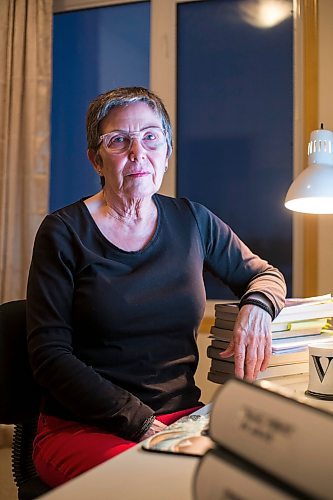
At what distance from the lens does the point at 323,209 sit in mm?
1642

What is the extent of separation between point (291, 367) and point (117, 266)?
45 cm

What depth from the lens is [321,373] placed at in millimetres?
1064

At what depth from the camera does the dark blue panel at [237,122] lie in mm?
2586

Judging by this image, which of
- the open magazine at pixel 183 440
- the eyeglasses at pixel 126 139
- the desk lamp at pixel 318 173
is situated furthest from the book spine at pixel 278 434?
the desk lamp at pixel 318 173

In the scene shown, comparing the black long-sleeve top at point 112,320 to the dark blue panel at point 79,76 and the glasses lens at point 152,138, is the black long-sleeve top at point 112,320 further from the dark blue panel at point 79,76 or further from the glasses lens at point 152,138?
the dark blue panel at point 79,76

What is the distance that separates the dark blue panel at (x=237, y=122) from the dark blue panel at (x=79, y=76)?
14.4 inches

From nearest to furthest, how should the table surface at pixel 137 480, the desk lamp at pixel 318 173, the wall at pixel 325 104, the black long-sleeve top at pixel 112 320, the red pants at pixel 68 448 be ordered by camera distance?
the table surface at pixel 137 480 → the red pants at pixel 68 448 → the black long-sleeve top at pixel 112 320 → the desk lamp at pixel 318 173 → the wall at pixel 325 104

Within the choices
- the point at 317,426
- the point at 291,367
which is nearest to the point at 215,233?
the point at 291,367

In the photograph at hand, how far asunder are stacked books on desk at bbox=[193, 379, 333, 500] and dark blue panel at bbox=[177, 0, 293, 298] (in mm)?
2154

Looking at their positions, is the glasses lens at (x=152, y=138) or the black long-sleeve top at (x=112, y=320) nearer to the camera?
the black long-sleeve top at (x=112, y=320)

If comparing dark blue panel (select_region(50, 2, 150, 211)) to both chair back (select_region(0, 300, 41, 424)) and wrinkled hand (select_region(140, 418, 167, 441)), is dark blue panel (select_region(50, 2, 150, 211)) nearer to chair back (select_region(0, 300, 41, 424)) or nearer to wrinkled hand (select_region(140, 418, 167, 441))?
chair back (select_region(0, 300, 41, 424))

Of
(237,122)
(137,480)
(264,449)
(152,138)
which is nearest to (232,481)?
(264,449)

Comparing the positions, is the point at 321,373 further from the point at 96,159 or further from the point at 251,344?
the point at 96,159

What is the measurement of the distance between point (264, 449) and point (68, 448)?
Answer: 73cm
